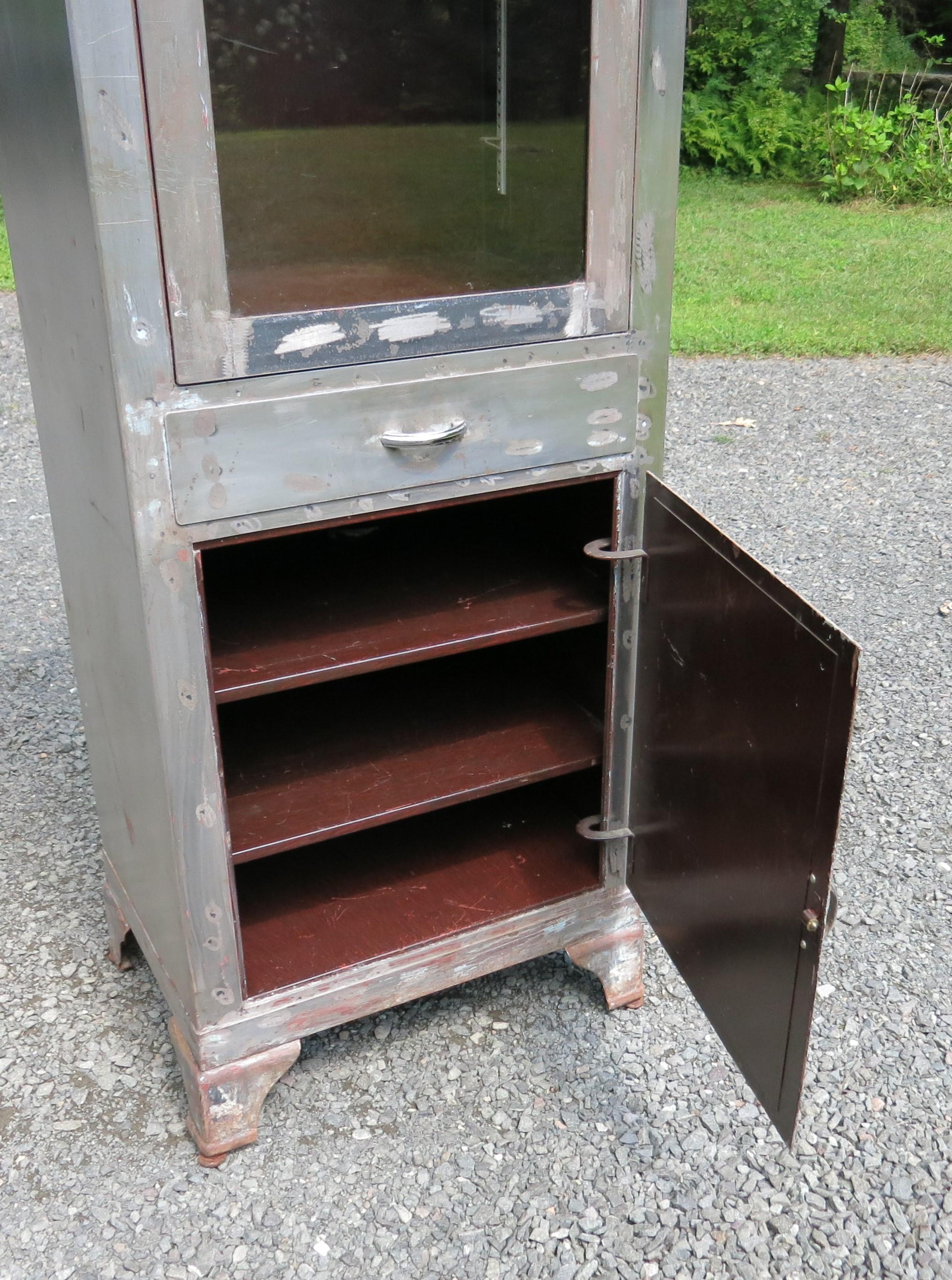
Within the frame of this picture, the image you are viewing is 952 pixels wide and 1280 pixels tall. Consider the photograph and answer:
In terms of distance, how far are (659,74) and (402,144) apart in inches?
16.5

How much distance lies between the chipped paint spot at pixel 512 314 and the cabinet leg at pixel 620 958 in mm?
1081

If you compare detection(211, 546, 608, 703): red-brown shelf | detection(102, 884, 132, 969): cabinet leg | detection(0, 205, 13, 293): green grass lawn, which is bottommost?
detection(102, 884, 132, 969): cabinet leg

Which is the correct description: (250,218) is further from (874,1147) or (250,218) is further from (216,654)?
(874,1147)

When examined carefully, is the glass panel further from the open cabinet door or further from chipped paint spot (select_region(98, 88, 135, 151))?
the open cabinet door

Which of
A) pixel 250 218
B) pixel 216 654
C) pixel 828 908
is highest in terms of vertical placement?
pixel 250 218

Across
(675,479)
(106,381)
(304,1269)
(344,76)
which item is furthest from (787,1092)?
(675,479)

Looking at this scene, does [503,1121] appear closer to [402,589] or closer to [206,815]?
[206,815]

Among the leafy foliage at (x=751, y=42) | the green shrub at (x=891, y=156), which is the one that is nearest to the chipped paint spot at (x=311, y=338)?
the green shrub at (x=891, y=156)

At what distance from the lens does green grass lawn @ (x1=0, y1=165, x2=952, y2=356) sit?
6.18 m

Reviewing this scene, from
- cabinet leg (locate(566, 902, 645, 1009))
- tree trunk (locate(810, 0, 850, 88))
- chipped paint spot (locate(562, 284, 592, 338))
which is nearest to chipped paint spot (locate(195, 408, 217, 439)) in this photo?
chipped paint spot (locate(562, 284, 592, 338))

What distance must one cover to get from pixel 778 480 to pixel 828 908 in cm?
353

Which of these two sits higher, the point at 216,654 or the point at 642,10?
the point at 642,10

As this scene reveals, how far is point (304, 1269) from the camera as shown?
69.4 inches

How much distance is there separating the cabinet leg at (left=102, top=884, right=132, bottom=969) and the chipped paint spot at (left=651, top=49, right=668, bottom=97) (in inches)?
67.4
